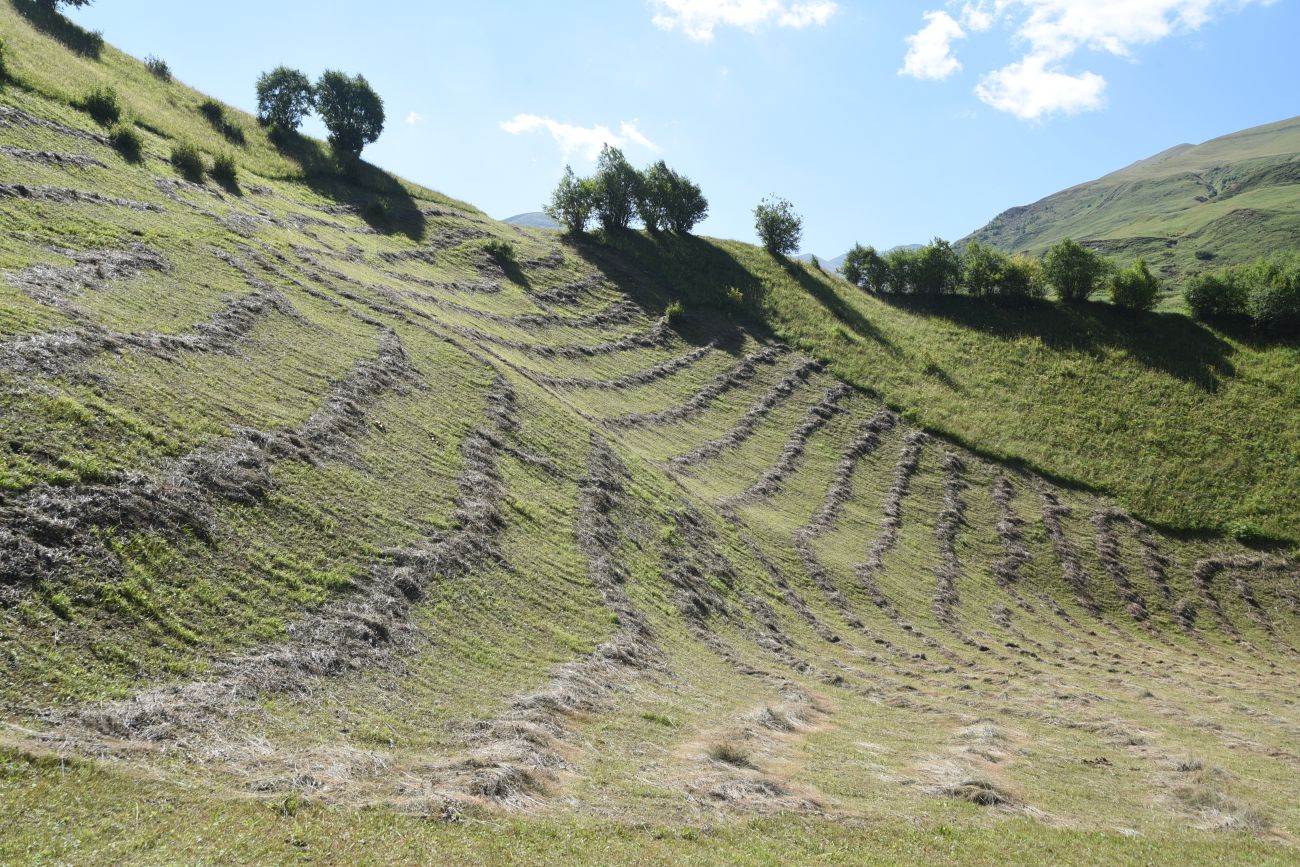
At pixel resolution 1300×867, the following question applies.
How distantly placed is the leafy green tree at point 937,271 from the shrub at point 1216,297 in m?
23.0

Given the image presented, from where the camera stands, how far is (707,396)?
59969mm

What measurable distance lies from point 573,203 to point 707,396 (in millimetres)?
37956

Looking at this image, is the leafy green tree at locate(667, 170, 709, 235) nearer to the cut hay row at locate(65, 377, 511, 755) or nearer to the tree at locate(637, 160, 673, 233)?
the tree at locate(637, 160, 673, 233)

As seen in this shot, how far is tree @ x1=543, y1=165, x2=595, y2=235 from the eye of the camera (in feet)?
283

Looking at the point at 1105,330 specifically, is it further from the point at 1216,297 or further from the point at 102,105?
the point at 102,105

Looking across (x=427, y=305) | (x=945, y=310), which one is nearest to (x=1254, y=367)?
(x=945, y=310)

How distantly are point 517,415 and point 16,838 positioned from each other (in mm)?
28516

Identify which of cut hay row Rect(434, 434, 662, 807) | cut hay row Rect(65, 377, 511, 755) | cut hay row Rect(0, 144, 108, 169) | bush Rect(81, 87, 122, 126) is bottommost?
cut hay row Rect(434, 434, 662, 807)

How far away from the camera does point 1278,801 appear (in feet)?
66.6

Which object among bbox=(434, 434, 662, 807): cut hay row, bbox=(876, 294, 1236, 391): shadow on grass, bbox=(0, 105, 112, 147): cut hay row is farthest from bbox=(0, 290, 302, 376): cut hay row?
bbox=(876, 294, 1236, 391): shadow on grass

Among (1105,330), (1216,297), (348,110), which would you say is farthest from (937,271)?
(348,110)

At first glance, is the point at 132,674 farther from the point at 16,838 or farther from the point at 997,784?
the point at 997,784

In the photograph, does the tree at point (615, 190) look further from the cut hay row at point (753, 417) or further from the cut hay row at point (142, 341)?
the cut hay row at point (142, 341)

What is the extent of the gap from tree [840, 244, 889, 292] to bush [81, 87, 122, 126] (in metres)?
72.1
